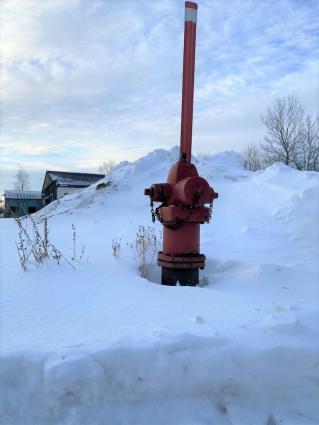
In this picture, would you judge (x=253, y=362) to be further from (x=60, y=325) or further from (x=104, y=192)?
(x=104, y=192)

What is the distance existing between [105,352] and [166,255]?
2.06 m

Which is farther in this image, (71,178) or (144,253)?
(71,178)

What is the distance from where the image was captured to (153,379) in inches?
99.7

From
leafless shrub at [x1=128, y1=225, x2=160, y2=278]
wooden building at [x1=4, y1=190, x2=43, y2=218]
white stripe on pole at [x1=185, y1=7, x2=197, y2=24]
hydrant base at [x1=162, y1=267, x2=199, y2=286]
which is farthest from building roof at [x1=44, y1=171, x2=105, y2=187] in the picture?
hydrant base at [x1=162, y1=267, x2=199, y2=286]

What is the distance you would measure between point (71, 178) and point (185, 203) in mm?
32868

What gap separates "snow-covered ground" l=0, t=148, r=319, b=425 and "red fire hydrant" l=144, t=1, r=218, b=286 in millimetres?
329

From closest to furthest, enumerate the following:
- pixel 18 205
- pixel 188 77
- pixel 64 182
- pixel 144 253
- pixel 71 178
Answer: pixel 188 77, pixel 144 253, pixel 18 205, pixel 64 182, pixel 71 178

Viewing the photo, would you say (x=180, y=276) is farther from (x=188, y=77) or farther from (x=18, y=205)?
(x=18, y=205)

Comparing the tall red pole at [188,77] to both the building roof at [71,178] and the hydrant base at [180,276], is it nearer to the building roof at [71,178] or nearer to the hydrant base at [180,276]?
the hydrant base at [180,276]

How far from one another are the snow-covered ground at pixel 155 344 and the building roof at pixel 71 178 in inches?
1193

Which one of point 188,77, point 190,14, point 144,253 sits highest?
point 190,14

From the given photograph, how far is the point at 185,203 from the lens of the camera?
433 cm

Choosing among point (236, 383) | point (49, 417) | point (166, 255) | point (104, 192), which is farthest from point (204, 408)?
point (104, 192)

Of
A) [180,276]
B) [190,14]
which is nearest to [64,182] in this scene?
[190,14]
